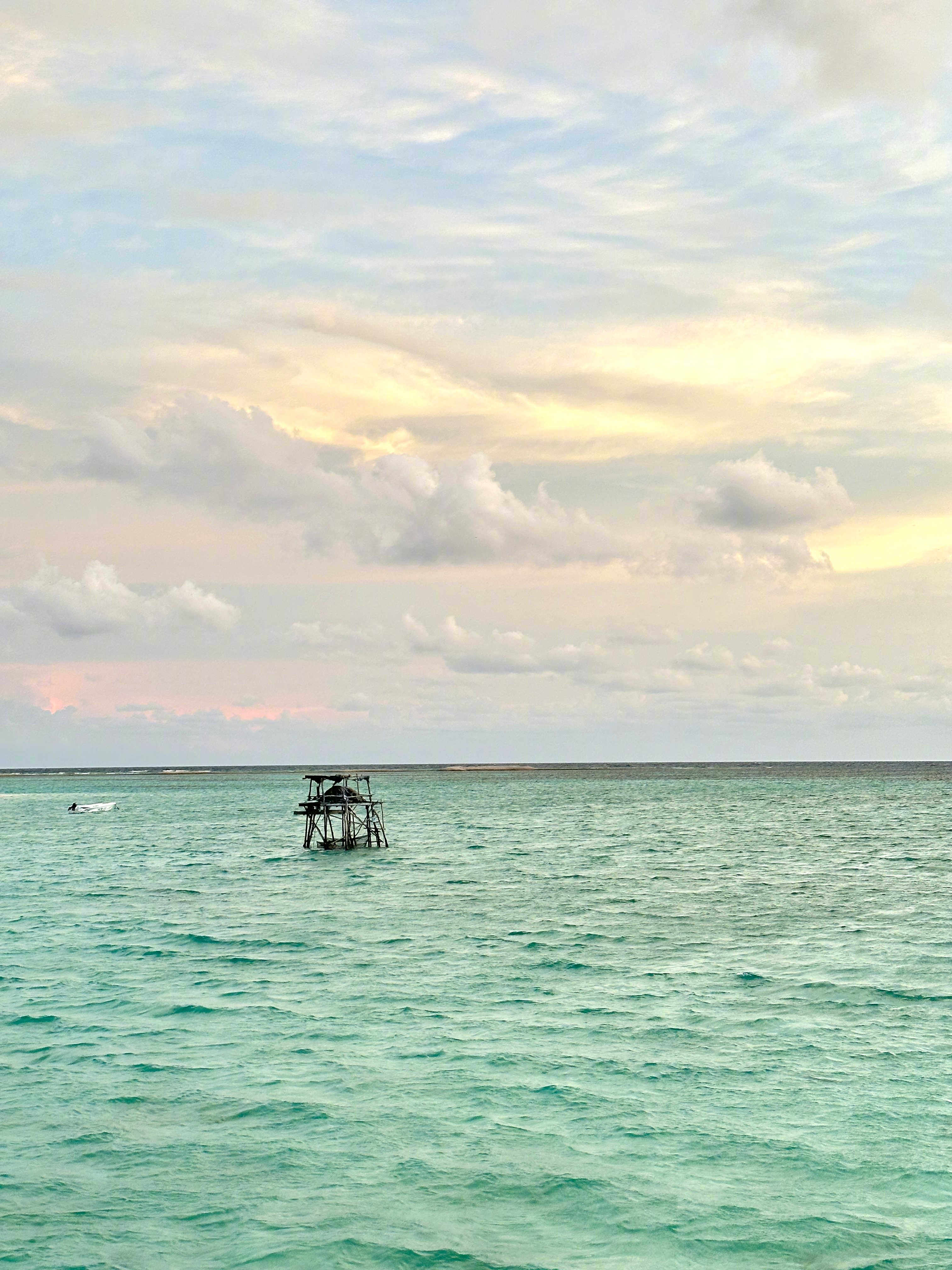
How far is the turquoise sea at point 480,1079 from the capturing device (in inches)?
516

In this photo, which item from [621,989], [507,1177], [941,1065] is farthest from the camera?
[621,989]

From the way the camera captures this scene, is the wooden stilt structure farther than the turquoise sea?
Yes

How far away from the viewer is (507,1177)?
14547mm

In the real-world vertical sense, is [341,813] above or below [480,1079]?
below

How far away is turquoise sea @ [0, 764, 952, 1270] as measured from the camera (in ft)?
43.0

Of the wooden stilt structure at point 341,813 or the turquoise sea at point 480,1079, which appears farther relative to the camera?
the wooden stilt structure at point 341,813

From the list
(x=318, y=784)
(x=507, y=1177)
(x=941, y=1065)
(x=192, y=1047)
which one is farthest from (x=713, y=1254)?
(x=318, y=784)

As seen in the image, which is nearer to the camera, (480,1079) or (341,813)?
(480,1079)

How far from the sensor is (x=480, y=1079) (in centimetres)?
1839

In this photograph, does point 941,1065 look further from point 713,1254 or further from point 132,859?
point 132,859

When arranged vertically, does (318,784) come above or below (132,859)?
above

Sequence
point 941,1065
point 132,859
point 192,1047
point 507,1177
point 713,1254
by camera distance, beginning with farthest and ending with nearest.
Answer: point 132,859, point 192,1047, point 941,1065, point 507,1177, point 713,1254

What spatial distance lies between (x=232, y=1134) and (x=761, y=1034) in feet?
34.9

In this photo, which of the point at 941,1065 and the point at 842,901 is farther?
the point at 842,901
